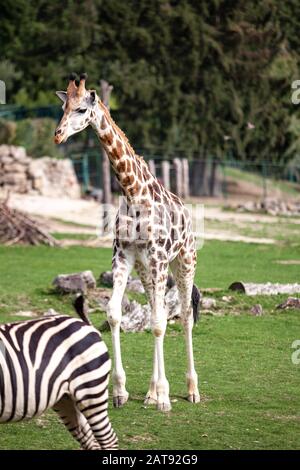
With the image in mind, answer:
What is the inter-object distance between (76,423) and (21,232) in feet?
48.5

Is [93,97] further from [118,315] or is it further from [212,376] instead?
[212,376]

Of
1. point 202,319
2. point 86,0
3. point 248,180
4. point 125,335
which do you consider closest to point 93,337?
point 125,335

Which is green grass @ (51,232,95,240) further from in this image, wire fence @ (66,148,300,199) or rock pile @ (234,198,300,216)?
wire fence @ (66,148,300,199)

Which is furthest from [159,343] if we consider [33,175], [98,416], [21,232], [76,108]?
[33,175]

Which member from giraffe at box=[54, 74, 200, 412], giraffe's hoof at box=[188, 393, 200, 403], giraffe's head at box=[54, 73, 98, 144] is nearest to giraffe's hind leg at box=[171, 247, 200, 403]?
giraffe at box=[54, 74, 200, 412]

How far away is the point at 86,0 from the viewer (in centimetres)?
3728

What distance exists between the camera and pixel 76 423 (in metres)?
7.47

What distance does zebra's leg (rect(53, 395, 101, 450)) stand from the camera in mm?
7449

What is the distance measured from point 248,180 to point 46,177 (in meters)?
15.8

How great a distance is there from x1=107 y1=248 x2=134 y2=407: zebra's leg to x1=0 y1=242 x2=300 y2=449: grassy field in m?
0.14

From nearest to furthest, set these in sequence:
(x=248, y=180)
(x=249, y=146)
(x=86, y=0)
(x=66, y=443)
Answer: (x=66, y=443), (x=86, y=0), (x=249, y=146), (x=248, y=180)

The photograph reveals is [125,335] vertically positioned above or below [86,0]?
below

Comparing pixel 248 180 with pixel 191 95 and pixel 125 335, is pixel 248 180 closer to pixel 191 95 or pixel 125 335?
pixel 191 95

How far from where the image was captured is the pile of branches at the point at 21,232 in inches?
859
